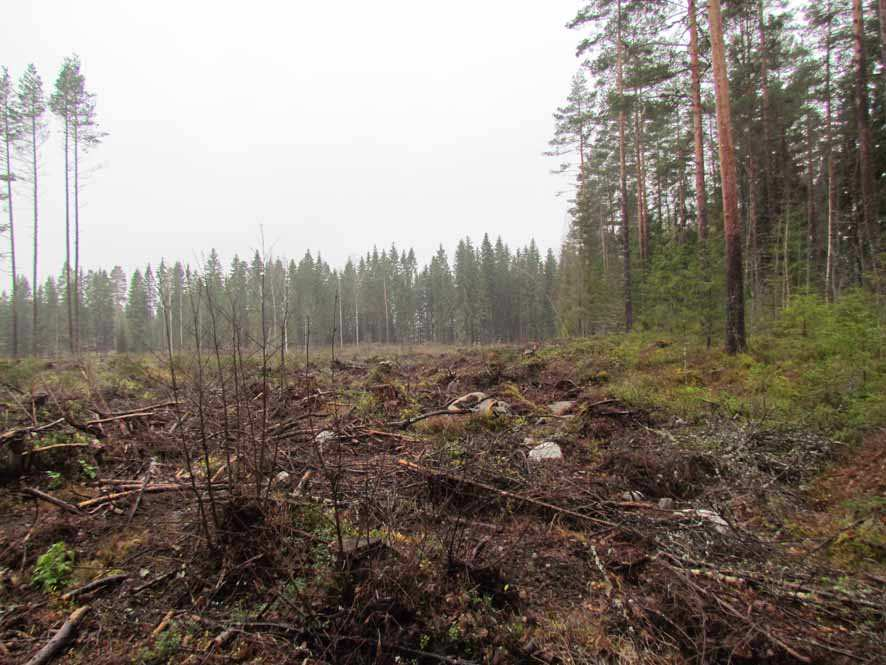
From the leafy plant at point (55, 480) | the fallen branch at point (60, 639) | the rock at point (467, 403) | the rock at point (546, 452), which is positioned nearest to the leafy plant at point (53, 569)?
the fallen branch at point (60, 639)

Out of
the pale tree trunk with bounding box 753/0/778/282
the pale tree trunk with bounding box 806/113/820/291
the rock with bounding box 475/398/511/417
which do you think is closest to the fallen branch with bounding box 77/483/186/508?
the rock with bounding box 475/398/511/417

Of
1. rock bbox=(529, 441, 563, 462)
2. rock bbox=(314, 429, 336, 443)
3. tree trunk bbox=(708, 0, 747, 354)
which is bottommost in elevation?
rock bbox=(529, 441, 563, 462)

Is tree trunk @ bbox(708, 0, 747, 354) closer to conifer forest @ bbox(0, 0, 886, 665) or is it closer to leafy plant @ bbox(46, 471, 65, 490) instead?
conifer forest @ bbox(0, 0, 886, 665)

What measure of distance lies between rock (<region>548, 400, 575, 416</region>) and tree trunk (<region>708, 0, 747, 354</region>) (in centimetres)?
432

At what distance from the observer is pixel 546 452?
455 cm

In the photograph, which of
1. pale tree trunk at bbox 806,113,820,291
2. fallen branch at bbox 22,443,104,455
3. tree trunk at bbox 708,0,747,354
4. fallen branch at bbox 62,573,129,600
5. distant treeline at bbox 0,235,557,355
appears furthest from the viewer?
distant treeline at bbox 0,235,557,355

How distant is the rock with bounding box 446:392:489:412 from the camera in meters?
6.32

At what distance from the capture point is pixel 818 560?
249 centimetres

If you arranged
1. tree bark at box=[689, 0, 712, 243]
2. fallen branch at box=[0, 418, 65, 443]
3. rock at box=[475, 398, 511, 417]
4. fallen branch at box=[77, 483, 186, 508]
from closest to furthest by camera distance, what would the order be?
fallen branch at box=[77, 483, 186, 508]
fallen branch at box=[0, 418, 65, 443]
rock at box=[475, 398, 511, 417]
tree bark at box=[689, 0, 712, 243]

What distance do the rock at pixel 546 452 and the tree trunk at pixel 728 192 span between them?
6004mm

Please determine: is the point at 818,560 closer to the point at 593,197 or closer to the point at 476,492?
the point at 476,492

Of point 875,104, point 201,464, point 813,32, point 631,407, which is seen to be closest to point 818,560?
point 631,407

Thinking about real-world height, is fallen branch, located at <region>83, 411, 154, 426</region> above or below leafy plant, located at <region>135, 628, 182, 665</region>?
above

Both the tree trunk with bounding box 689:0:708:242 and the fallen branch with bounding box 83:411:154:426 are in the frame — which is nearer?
the fallen branch with bounding box 83:411:154:426
